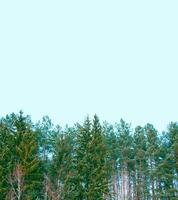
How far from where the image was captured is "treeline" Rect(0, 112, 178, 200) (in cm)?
5162

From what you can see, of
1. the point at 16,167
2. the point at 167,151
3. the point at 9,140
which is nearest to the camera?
the point at 16,167

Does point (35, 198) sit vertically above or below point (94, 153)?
below

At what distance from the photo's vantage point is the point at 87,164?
55031 millimetres

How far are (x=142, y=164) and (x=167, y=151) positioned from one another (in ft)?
17.8

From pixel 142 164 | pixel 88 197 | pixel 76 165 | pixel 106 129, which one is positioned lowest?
pixel 88 197

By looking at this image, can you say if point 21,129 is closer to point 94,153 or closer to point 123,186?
point 94,153

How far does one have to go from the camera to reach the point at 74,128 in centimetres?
9175

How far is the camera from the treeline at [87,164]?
51625 millimetres

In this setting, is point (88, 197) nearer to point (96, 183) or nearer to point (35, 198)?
point (96, 183)

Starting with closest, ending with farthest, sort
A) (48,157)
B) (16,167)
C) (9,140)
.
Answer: (16,167) < (9,140) < (48,157)

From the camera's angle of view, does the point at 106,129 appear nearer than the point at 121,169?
No

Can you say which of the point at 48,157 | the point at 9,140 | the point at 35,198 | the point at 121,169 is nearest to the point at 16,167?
the point at 9,140

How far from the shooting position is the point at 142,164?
80.2 m

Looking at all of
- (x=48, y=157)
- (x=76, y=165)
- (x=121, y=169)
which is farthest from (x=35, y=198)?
(x=121, y=169)
